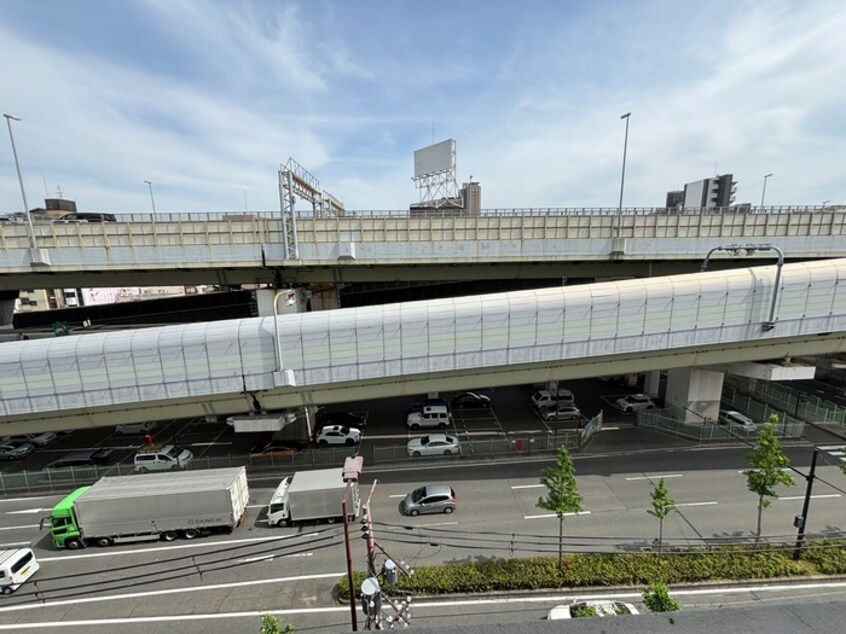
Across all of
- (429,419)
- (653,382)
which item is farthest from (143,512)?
(653,382)

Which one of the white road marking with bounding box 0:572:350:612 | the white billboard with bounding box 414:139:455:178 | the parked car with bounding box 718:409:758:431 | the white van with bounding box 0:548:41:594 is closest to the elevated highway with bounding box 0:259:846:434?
the parked car with bounding box 718:409:758:431

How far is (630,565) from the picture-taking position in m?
15.3

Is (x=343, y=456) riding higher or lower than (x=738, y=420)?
lower

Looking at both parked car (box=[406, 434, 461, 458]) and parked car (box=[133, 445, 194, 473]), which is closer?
parked car (box=[133, 445, 194, 473])

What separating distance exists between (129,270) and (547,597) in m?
31.8

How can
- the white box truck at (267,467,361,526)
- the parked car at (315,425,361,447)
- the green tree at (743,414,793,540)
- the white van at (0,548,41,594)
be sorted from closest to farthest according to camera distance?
the white van at (0,548,41,594), the green tree at (743,414,793,540), the white box truck at (267,467,361,526), the parked car at (315,425,361,447)

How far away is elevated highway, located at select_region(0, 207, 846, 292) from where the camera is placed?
86.1ft

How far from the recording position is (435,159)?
47.4 m

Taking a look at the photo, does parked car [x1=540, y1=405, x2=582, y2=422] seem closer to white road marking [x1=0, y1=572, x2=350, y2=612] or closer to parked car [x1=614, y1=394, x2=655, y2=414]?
parked car [x1=614, y1=394, x2=655, y2=414]

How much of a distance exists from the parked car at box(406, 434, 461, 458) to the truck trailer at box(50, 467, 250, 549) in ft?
35.5

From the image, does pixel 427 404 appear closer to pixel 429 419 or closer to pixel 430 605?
pixel 429 419

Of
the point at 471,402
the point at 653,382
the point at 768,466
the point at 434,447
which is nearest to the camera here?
the point at 768,466

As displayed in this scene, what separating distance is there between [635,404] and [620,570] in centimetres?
1888

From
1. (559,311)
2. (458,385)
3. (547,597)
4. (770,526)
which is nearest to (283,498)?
(458,385)
